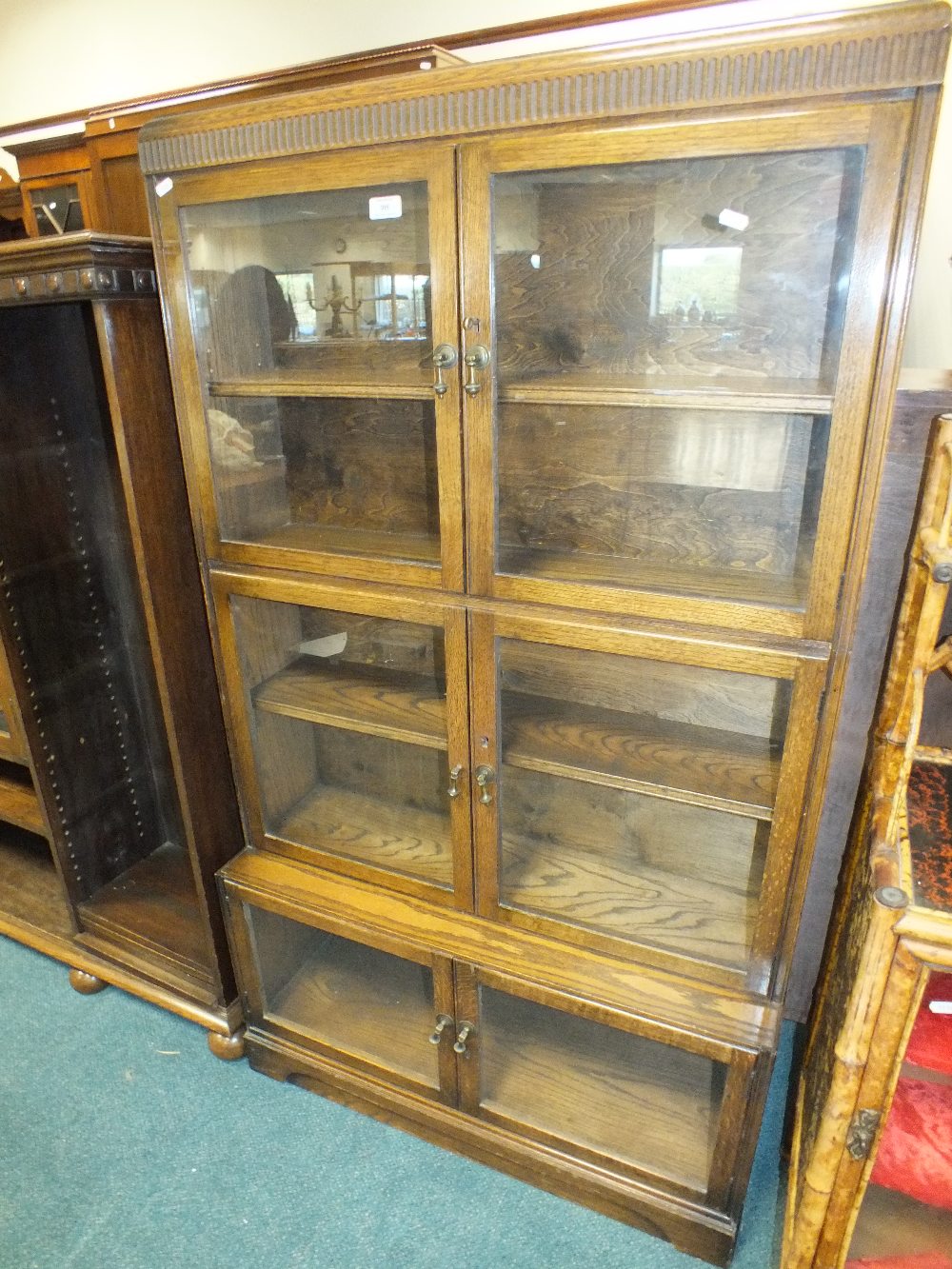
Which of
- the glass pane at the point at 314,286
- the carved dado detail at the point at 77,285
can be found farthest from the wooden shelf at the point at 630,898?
the carved dado detail at the point at 77,285

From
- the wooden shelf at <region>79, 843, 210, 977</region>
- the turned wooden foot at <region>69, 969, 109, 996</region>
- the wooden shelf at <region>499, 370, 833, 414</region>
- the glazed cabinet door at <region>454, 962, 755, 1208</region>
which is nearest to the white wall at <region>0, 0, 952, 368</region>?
the wooden shelf at <region>499, 370, 833, 414</region>

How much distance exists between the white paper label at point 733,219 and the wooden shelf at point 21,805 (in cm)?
174

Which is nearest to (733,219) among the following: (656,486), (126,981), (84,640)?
(656,486)

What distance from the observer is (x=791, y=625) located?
93 cm

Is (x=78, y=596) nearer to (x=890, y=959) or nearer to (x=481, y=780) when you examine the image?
(x=481, y=780)

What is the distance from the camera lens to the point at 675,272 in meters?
1.03

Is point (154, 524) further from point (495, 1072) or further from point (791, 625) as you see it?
point (495, 1072)

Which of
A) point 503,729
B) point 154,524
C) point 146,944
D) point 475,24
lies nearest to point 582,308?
point 503,729

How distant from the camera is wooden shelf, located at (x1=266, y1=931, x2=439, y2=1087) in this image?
4.80ft

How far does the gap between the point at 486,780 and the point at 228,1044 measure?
2.91 feet

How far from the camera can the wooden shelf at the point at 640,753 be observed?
44.1 inches

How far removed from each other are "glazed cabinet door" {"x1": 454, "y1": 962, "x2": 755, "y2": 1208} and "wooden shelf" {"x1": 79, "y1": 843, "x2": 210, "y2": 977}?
62cm

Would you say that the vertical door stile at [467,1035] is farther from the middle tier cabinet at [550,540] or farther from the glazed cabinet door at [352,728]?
the glazed cabinet door at [352,728]

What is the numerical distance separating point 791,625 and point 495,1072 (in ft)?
3.22
